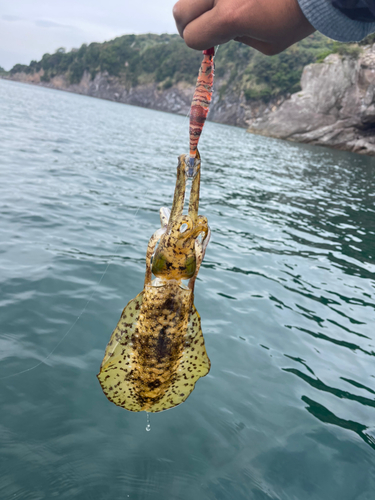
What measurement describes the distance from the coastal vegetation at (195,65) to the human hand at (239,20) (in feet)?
334

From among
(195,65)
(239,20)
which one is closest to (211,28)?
(239,20)

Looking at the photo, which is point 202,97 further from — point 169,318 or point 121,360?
point 121,360

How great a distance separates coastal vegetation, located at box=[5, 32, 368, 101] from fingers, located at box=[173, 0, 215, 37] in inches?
4001

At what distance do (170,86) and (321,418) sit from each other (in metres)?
182

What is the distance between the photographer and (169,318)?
2.89m

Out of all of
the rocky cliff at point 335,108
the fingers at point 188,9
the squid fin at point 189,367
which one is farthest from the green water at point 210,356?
the rocky cliff at point 335,108

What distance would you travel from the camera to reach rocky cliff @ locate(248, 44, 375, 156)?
54531mm

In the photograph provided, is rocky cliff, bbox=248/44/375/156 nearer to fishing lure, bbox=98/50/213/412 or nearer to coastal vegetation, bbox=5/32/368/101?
coastal vegetation, bbox=5/32/368/101

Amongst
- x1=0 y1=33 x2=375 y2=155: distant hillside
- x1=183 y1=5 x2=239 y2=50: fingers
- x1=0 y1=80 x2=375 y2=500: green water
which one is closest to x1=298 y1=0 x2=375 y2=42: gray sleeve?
x1=183 y1=5 x2=239 y2=50: fingers

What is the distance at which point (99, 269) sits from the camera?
7.98 metres

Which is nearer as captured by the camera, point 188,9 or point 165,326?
point 188,9

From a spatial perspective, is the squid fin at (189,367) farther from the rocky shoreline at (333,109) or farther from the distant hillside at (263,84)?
the rocky shoreline at (333,109)

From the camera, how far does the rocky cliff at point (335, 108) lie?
179 feet

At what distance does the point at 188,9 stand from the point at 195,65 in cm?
17500
